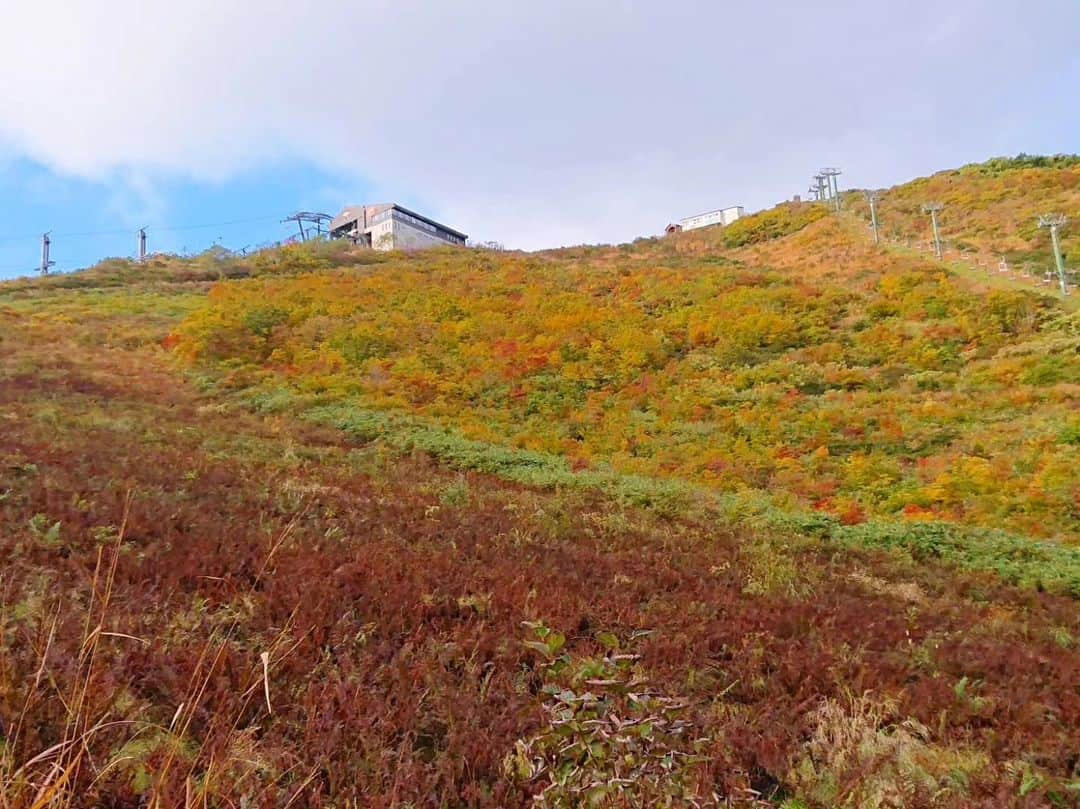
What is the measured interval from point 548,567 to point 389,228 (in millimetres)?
70571

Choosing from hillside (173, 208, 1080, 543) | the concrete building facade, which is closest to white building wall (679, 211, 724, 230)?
the concrete building facade

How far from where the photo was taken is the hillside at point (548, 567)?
313 centimetres

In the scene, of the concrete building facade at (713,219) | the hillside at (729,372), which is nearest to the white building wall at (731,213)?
the concrete building facade at (713,219)

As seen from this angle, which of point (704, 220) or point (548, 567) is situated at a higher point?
point (704, 220)

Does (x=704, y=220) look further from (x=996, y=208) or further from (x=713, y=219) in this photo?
(x=996, y=208)

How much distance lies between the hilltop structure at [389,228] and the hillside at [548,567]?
47.2 metres

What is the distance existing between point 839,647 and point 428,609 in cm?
314

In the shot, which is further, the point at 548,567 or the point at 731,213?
the point at 731,213

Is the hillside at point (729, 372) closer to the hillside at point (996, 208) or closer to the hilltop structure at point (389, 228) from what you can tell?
the hillside at point (996, 208)

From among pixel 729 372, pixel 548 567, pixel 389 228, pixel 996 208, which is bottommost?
pixel 548 567

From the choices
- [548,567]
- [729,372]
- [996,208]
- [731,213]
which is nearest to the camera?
[548,567]

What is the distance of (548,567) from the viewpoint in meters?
6.68

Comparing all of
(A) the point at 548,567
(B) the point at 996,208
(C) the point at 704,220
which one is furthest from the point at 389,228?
(A) the point at 548,567

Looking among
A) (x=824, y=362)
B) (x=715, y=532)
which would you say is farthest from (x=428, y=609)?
(x=824, y=362)
